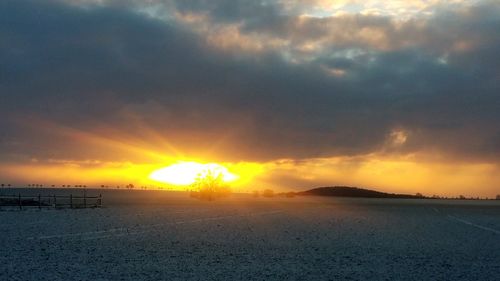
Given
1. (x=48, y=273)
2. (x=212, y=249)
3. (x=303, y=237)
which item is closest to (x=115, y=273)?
(x=48, y=273)

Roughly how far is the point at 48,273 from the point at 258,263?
672cm

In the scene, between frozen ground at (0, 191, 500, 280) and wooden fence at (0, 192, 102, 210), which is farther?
wooden fence at (0, 192, 102, 210)

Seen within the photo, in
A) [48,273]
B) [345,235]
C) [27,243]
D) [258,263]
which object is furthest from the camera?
[345,235]

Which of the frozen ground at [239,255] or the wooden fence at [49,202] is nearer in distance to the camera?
the frozen ground at [239,255]

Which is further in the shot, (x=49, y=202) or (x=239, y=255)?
(x=49, y=202)

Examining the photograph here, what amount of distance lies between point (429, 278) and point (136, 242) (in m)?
13.5

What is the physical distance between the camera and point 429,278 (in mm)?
15711

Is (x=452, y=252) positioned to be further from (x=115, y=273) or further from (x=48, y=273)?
(x=48, y=273)

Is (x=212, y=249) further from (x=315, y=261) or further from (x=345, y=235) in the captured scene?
(x=345, y=235)

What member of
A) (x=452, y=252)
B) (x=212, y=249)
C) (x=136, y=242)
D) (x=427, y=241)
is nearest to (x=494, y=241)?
(x=427, y=241)

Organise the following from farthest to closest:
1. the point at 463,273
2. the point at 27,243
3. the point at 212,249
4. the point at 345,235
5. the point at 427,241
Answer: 1. the point at 345,235
2. the point at 427,241
3. the point at 27,243
4. the point at 212,249
5. the point at 463,273

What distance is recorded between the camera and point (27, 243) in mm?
23453

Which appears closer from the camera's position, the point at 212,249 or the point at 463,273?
the point at 463,273

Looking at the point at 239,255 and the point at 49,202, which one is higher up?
the point at 49,202
